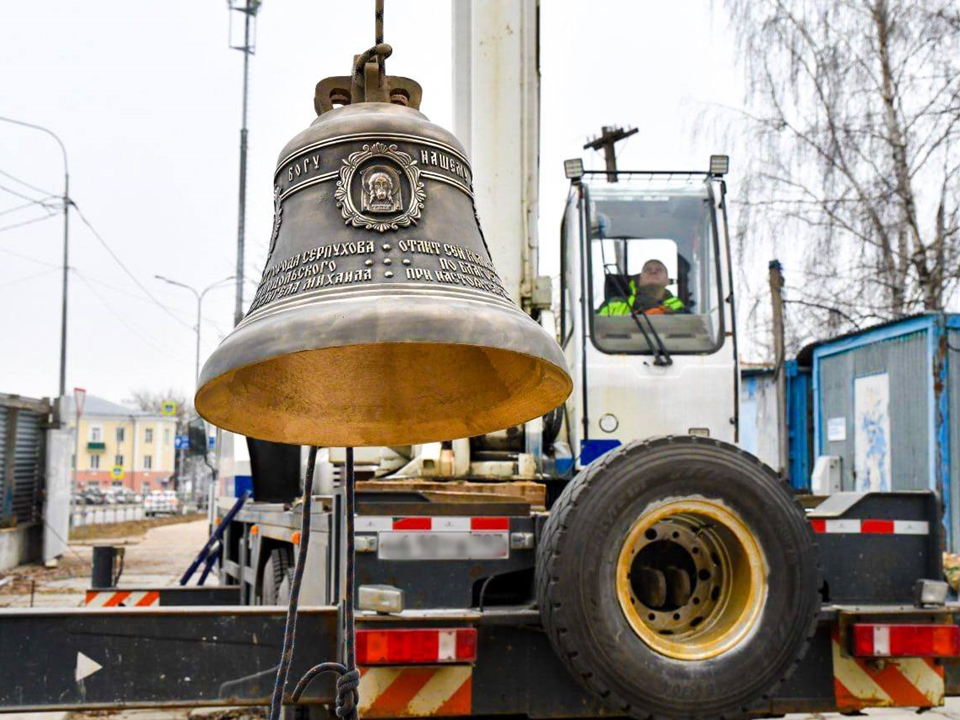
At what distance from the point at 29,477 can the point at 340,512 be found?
16.8 metres

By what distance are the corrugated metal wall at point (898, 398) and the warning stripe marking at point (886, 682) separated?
7.59m

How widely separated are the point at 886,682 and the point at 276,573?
3738 mm

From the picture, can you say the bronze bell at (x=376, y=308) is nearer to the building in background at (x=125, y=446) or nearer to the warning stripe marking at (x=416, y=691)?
the warning stripe marking at (x=416, y=691)

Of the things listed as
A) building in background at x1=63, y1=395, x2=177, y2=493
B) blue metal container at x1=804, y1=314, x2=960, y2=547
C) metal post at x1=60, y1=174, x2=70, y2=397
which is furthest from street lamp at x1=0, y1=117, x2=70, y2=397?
building in background at x1=63, y1=395, x2=177, y2=493

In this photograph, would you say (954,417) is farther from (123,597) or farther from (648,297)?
(123,597)

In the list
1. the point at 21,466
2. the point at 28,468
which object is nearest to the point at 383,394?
the point at 21,466

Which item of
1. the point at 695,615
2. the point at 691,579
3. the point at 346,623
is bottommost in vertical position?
the point at 695,615

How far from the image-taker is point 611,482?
399cm

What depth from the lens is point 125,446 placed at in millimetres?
98375

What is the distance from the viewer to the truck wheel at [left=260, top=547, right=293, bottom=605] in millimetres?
6480

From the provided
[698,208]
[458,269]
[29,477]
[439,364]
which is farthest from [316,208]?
[29,477]

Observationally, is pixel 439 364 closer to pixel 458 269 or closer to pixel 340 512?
pixel 458 269

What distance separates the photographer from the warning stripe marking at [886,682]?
14.6 ft

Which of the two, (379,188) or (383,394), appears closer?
(379,188)
